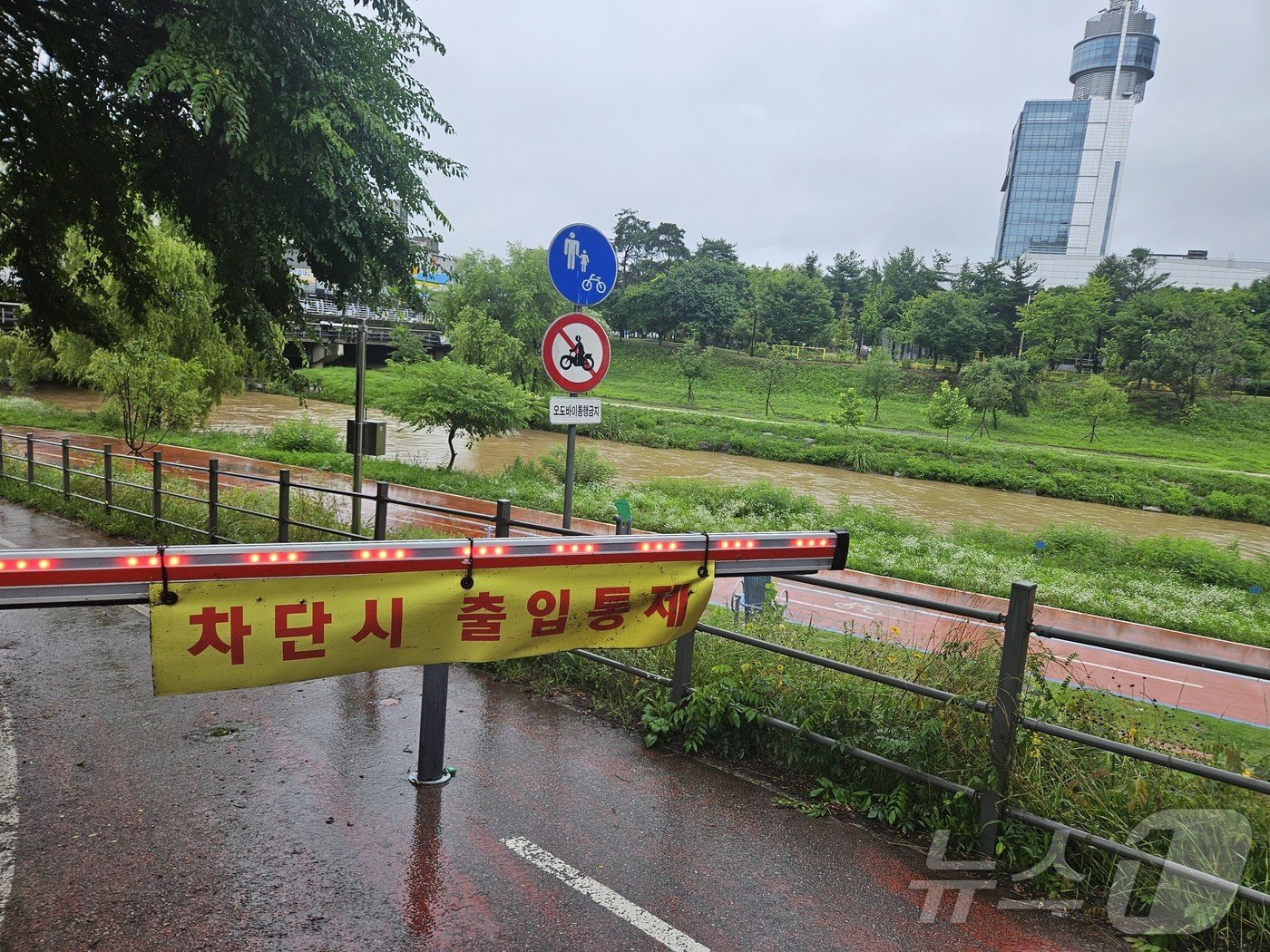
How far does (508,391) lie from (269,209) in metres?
18.6

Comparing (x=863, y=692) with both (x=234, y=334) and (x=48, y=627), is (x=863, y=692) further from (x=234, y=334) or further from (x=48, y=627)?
(x=234, y=334)

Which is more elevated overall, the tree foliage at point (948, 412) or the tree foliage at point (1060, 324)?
the tree foliage at point (1060, 324)

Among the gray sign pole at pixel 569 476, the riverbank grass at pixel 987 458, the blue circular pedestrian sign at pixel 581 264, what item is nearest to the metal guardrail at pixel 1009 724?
the gray sign pole at pixel 569 476

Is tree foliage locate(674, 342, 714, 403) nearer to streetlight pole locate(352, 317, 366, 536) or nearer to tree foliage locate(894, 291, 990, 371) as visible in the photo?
tree foliage locate(894, 291, 990, 371)

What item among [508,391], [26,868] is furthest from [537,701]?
[508,391]

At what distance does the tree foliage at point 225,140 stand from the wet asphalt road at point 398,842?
4.20 meters

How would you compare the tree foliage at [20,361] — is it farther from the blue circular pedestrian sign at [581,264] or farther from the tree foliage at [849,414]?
the tree foliage at [849,414]

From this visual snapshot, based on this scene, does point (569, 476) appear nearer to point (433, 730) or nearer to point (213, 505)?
point (433, 730)

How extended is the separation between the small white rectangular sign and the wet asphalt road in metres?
2.03

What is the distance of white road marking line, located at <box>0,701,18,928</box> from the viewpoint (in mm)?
3287

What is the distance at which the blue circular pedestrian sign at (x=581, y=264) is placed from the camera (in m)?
5.87

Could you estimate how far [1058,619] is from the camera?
12.6 meters

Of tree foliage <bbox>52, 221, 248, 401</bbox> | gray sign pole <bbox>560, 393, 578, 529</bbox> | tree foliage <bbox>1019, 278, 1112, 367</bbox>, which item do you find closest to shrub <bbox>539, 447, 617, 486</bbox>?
tree foliage <bbox>52, 221, 248, 401</bbox>

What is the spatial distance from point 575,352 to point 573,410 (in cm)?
42
